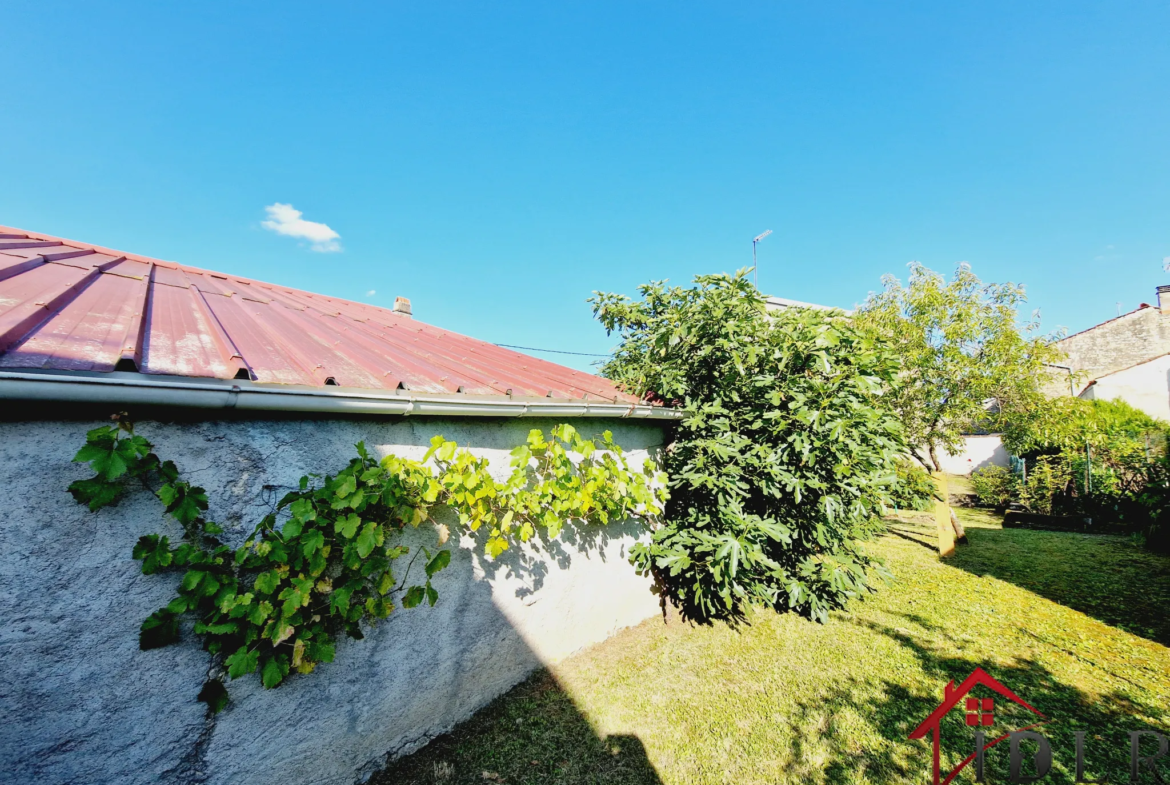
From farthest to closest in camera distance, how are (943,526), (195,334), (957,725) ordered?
(943,526)
(957,725)
(195,334)

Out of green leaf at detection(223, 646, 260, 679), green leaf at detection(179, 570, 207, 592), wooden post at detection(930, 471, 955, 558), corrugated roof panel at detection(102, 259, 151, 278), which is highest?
corrugated roof panel at detection(102, 259, 151, 278)

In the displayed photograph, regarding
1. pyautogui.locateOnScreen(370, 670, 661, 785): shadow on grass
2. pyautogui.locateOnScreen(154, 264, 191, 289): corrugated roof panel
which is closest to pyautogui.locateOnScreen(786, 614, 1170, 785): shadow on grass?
pyautogui.locateOnScreen(370, 670, 661, 785): shadow on grass

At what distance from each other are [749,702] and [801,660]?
39.8 inches

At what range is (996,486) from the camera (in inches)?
527

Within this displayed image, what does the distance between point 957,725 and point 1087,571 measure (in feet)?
20.9

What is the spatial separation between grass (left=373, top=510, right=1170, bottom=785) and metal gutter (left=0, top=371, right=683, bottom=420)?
8.10 ft

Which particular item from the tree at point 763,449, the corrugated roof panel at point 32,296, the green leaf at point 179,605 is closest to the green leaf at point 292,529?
the green leaf at point 179,605

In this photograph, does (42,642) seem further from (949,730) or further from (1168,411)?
(1168,411)

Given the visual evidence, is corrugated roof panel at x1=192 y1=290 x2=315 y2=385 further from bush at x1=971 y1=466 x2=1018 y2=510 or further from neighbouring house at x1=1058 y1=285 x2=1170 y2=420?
neighbouring house at x1=1058 y1=285 x2=1170 y2=420

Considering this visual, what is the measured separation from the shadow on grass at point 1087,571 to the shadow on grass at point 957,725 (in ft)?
6.75

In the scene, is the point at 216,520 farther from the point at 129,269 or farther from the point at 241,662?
the point at 129,269

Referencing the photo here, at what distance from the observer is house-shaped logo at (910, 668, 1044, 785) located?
3082 mm

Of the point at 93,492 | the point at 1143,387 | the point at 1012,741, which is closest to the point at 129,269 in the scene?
the point at 93,492

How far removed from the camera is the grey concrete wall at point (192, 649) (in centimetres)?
181
